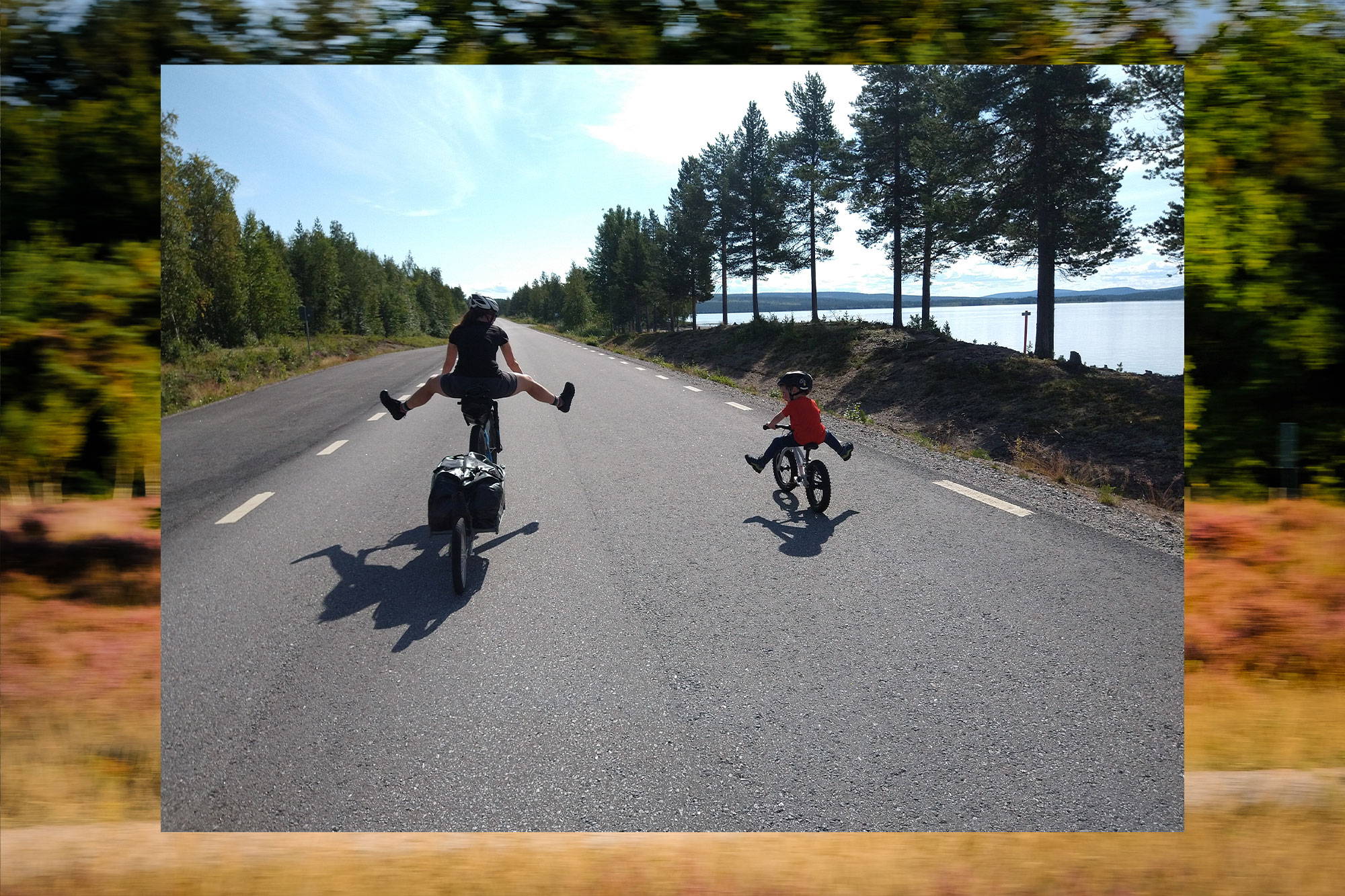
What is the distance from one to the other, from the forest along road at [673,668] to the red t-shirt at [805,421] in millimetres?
635

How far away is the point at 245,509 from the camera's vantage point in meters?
6.48

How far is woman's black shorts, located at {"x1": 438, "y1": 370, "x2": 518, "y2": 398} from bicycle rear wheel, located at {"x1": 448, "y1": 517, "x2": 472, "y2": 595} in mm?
1060

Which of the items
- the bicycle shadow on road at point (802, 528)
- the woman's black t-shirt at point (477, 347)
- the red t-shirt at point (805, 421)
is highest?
the woman's black t-shirt at point (477, 347)

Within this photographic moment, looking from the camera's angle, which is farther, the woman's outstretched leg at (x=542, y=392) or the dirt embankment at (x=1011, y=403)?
the dirt embankment at (x=1011, y=403)

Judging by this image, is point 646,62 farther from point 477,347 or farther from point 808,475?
point 808,475

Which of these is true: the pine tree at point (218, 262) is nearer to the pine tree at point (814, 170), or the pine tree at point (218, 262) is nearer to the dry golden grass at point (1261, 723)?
the pine tree at point (814, 170)

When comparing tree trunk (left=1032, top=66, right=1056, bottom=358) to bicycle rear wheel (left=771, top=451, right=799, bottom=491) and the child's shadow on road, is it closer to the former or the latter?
bicycle rear wheel (left=771, top=451, right=799, bottom=491)

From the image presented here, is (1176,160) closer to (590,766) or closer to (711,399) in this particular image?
(711,399)

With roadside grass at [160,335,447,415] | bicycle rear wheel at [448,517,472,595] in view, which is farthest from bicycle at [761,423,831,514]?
roadside grass at [160,335,447,415]

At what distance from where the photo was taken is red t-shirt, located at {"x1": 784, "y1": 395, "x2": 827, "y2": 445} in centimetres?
605

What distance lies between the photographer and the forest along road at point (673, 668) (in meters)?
2.64

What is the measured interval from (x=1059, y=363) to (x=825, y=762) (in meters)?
11.6

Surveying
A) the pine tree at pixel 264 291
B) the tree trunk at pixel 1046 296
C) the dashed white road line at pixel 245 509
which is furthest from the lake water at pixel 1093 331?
the pine tree at pixel 264 291

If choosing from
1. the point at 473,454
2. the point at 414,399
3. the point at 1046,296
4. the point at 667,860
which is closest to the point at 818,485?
the point at 473,454
